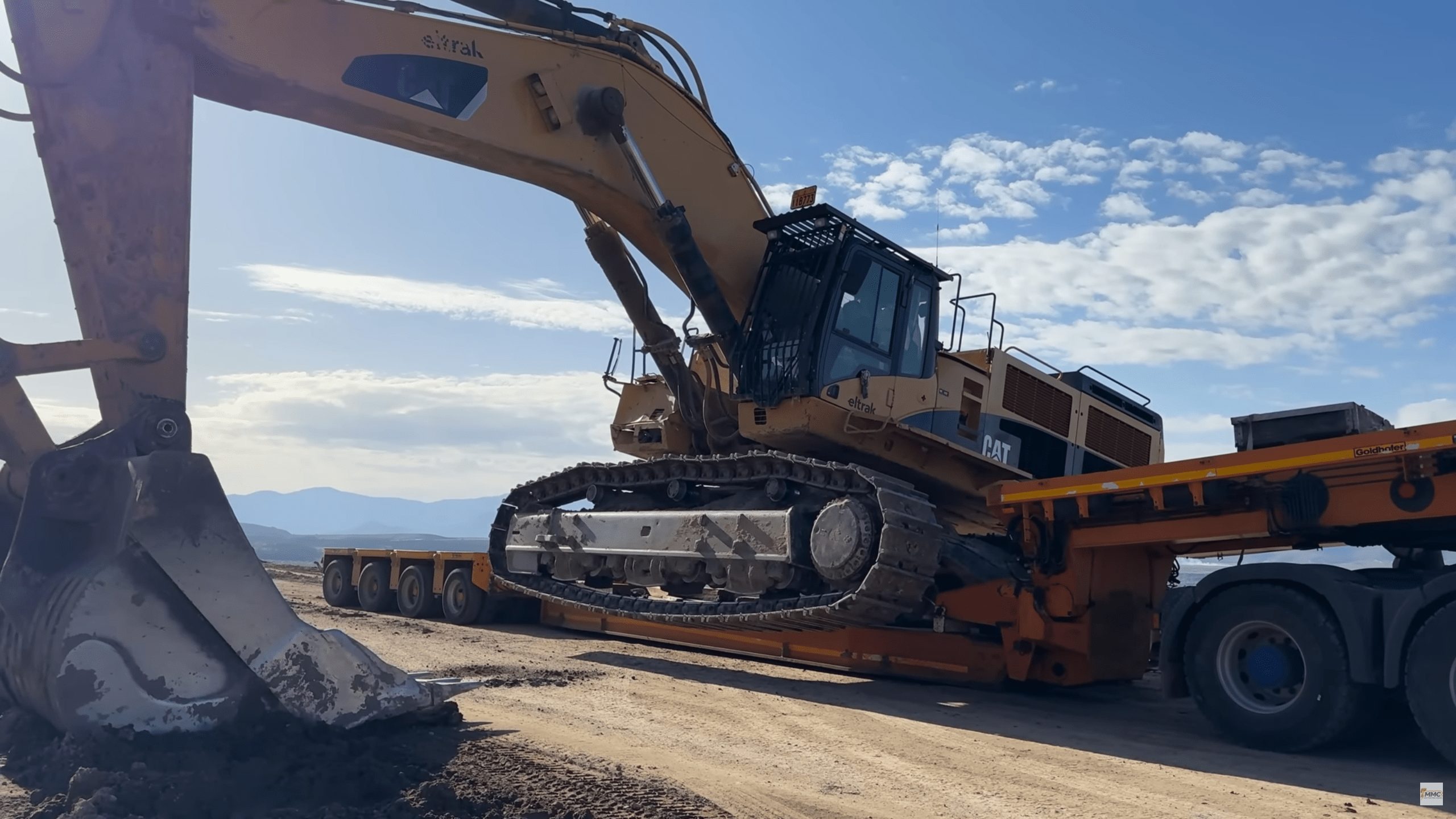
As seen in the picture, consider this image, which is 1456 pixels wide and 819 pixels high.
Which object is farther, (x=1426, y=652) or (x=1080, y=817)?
(x=1426, y=652)

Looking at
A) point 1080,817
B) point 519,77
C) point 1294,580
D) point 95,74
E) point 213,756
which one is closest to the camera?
point 213,756

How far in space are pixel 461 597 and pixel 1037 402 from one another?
7915mm

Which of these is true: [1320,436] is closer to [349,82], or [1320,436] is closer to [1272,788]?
[1272,788]

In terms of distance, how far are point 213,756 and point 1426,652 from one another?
628cm

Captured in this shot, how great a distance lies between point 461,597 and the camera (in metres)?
14.5

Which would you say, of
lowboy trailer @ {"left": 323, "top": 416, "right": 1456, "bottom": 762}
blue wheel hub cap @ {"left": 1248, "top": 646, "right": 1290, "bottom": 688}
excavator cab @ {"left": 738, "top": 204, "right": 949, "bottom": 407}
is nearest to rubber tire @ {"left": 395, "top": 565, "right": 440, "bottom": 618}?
lowboy trailer @ {"left": 323, "top": 416, "right": 1456, "bottom": 762}

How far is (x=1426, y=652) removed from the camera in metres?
6.12

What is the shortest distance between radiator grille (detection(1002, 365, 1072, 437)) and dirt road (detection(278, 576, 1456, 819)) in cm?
269

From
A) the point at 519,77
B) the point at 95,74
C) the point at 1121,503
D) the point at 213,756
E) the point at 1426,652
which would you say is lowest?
the point at 213,756

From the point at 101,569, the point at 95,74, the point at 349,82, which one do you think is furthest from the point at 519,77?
the point at 101,569

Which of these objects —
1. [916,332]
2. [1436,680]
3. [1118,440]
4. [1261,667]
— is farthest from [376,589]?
[1436,680]

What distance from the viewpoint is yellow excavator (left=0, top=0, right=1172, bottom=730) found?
524cm

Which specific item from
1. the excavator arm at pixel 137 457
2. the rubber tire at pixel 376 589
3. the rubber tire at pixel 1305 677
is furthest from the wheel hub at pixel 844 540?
the rubber tire at pixel 376 589

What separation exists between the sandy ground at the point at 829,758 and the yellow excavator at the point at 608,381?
575mm
